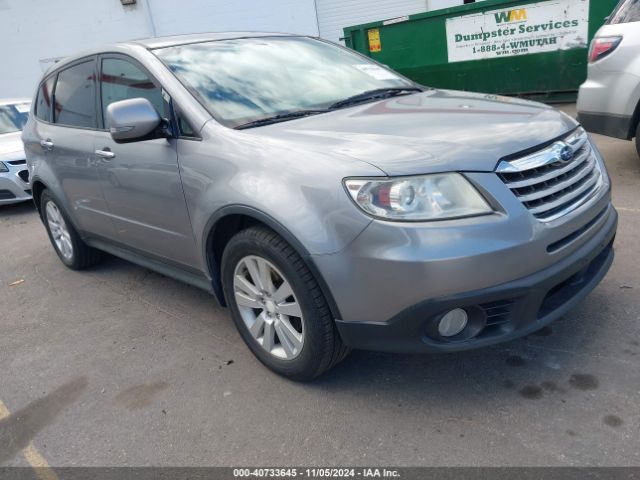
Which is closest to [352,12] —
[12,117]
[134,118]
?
[12,117]

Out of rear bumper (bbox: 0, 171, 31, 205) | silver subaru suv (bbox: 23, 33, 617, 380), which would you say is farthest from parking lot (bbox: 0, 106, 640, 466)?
rear bumper (bbox: 0, 171, 31, 205)

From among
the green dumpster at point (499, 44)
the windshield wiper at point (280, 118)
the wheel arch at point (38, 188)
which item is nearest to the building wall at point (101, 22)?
the green dumpster at point (499, 44)

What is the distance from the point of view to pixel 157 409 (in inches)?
111

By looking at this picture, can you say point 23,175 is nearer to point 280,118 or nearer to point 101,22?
point 280,118

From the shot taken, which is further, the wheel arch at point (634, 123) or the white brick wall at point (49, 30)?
the white brick wall at point (49, 30)

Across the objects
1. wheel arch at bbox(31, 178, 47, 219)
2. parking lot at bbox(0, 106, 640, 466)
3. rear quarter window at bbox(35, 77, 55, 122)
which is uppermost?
rear quarter window at bbox(35, 77, 55, 122)

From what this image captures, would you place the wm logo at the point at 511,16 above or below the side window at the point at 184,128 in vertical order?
below

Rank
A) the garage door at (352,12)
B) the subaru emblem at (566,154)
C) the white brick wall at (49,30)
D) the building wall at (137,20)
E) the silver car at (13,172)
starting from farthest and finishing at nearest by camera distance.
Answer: the white brick wall at (49,30) < the building wall at (137,20) < the garage door at (352,12) < the silver car at (13,172) < the subaru emblem at (566,154)

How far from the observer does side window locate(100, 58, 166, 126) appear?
3227 millimetres

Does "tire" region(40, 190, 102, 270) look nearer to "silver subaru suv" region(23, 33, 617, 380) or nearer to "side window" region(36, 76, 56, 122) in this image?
"side window" region(36, 76, 56, 122)

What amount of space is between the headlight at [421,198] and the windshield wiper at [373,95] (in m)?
1.01

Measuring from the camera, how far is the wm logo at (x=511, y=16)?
8.64 m

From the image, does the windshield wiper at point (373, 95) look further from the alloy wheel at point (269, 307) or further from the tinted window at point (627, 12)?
the tinted window at point (627, 12)

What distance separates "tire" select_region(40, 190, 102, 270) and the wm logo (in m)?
6.99
